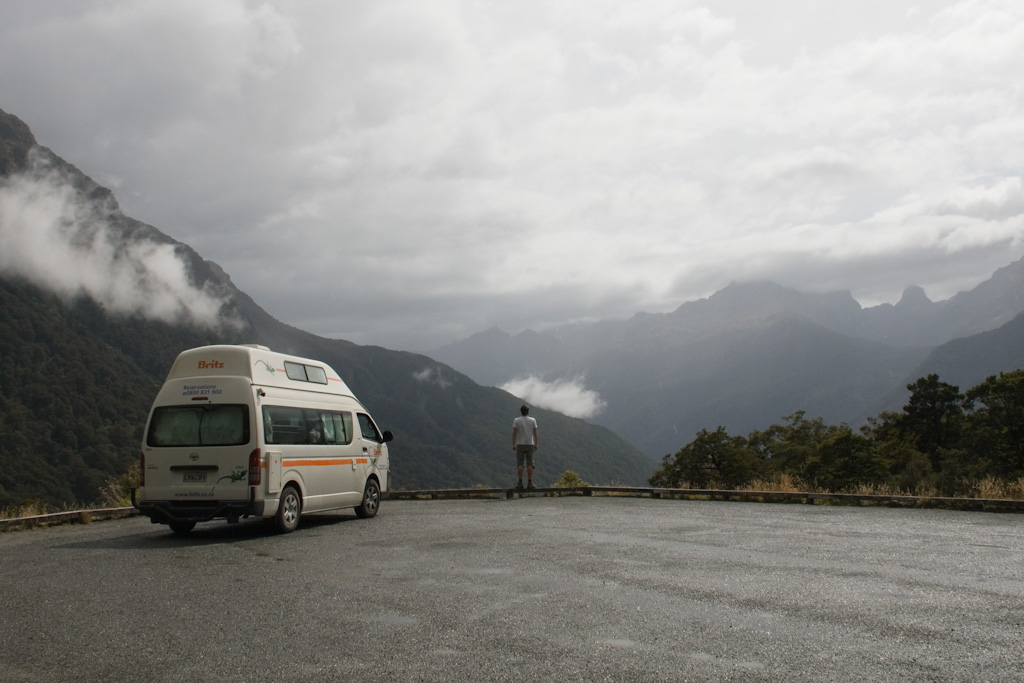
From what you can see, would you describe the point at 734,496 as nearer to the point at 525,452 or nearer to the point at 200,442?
the point at 525,452

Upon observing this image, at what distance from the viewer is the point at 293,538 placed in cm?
1095

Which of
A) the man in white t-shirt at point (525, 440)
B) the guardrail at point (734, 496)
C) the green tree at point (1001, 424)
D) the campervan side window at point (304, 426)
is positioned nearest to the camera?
the campervan side window at point (304, 426)

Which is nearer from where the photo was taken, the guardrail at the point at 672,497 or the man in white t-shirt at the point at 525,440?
the guardrail at the point at 672,497

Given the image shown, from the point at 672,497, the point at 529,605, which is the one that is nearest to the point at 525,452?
the point at 672,497

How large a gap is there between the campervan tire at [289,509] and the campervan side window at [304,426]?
77cm

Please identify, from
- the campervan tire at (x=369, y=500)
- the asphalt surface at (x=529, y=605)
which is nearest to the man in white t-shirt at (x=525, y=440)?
the campervan tire at (x=369, y=500)

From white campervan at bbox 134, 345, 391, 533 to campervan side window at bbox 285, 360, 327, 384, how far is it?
31 millimetres

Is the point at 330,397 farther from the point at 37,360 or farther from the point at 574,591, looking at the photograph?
the point at 37,360

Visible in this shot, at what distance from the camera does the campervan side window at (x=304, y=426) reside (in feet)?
38.0

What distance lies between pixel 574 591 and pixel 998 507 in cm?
1003

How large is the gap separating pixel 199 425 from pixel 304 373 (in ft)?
7.07

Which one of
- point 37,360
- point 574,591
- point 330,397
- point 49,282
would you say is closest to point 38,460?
point 37,360

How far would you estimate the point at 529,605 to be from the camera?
6090 mm

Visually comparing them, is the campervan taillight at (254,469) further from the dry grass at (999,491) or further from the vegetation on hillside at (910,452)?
the vegetation on hillside at (910,452)
